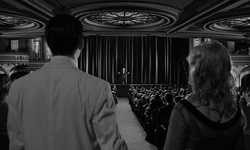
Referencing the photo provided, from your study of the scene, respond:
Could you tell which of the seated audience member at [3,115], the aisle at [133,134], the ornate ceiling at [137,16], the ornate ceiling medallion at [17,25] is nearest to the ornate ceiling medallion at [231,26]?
the ornate ceiling at [137,16]

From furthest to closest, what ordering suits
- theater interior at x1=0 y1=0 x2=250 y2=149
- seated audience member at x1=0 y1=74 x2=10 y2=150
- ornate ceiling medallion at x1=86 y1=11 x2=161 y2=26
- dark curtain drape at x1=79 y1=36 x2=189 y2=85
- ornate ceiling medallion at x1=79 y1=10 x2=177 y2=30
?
dark curtain drape at x1=79 y1=36 x2=189 y2=85 → ornate ceiling medallion at x1=86 y1=11 x2=161 y2=26 → ornate ceiling medallion at x1=79 y1=10 x2=177 y2=30 → theater interior at x1=0 y1=0 x2=250 y2=149 → seated audience member at x1=0 y1=74 x2=10 y2=150

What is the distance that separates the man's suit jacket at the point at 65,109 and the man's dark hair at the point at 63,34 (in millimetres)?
46

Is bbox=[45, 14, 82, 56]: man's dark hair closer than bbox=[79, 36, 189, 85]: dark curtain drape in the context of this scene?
Yes

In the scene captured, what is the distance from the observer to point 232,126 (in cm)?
125

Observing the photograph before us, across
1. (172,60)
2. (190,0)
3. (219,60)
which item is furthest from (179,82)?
(219,60)

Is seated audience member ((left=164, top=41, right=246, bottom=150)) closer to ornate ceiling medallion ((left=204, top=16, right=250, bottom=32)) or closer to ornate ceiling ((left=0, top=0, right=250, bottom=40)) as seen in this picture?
ornate ceiling ((left=0, top=0, right=250, bottom=40))

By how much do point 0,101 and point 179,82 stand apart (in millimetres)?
21116

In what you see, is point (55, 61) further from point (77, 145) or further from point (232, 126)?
point (232, 126)

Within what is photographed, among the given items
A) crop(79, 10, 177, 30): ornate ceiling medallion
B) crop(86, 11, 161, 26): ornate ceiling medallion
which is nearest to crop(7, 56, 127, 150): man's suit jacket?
crop(79, 10, 177, 30): ornate ceiling medallion

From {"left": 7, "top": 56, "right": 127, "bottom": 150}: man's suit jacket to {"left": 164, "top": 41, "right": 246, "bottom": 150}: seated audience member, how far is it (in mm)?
266

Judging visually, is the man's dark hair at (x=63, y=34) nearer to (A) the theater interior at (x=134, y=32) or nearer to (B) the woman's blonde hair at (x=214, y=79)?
(B) the woman's blonde hair at (x=214, y=79)

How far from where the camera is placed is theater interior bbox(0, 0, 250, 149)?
9039 millimetres

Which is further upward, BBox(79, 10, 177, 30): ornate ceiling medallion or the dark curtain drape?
BBox(79, 10, 177, 30): ornate ceiling medallion

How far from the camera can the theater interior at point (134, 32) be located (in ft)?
29.7
